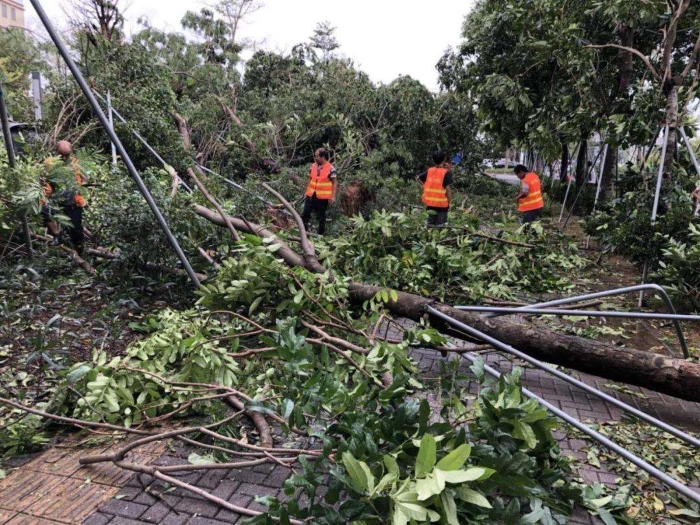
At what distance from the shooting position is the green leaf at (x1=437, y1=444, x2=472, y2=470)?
164cm

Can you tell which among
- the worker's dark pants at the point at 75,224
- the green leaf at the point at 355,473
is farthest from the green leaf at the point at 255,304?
the worker's dark pants at the point at 75,224

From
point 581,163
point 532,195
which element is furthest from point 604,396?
point 581,163

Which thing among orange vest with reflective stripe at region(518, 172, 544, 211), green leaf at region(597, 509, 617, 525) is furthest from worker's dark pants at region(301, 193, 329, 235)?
green leaf at region(597, 509, 617, 525)

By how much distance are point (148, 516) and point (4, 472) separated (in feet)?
2.88

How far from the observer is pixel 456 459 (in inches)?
65.6

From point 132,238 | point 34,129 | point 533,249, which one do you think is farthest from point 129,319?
point 34,129

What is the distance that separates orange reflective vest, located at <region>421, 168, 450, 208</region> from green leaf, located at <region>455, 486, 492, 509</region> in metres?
6.15

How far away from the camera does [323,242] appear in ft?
18.4

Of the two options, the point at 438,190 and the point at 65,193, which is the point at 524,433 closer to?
the point at 65,193

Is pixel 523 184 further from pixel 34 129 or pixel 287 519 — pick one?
pixel 34 129

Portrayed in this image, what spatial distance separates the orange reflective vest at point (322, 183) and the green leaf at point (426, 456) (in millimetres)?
6325

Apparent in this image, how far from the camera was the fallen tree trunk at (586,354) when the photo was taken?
111 inches

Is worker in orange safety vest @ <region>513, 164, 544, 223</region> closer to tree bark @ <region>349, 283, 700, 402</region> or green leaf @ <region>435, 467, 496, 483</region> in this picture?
tree bark @ <region>349, 283, 700, 402</region>

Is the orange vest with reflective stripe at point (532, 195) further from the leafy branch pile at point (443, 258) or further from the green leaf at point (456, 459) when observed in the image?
the green leaf at point (456, 459)
